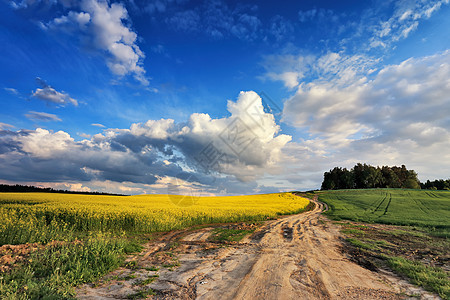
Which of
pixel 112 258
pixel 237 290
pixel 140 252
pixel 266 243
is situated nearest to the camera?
pixel 237 290

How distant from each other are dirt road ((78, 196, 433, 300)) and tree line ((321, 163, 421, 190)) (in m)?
107

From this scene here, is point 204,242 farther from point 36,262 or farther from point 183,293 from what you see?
point 36,262

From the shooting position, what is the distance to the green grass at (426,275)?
5943mm

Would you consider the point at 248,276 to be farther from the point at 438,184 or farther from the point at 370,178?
the point at 438,184

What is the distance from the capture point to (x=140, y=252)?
9.24 meters

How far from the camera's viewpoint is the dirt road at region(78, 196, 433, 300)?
5402mm

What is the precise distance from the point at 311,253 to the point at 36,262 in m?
10.3

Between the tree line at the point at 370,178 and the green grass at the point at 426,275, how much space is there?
106800 millimetres

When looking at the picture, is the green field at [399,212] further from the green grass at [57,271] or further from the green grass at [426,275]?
the green grass at [57,271]

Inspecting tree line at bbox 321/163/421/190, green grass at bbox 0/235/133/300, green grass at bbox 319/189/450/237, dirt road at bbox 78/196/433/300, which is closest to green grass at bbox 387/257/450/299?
dirt road at bbox 78/196/433/300

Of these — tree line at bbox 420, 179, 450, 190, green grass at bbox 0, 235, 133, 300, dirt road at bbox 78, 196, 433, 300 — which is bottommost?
dirt road at bbox 78, 196, 433, 300

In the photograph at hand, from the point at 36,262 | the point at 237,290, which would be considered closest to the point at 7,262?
the point at 36,262

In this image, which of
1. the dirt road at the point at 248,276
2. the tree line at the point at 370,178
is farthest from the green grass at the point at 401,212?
the tree line at the point at 370,178

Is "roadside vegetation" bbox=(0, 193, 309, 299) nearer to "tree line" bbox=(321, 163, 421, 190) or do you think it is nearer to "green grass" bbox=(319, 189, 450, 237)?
"green grass" bbox=(319, 189, 450, 237)
